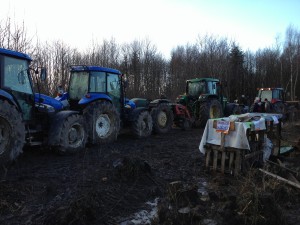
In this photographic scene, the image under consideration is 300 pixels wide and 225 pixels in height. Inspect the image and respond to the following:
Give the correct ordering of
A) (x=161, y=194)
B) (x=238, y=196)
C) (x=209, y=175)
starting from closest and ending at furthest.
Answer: (x=238, y=196) < (x=161, y=194) < (x=209, y=175)

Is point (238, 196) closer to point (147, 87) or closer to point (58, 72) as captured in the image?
point (58, 72)

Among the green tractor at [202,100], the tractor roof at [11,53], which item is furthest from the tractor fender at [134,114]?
the tractor roof at [11,53]

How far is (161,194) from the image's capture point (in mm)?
5078

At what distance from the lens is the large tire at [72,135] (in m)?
→ 7.38

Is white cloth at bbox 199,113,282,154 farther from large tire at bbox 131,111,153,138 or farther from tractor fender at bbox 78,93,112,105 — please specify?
large tire at bbox 131,111,153,138

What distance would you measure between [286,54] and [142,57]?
18440 mm

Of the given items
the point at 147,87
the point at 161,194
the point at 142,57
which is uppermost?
the point at 142,57

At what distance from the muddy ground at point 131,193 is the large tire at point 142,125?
3.10m

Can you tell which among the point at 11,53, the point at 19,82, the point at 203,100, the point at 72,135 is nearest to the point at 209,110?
the point at 203,100

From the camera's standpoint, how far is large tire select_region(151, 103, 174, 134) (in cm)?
1187

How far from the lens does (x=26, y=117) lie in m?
7.07

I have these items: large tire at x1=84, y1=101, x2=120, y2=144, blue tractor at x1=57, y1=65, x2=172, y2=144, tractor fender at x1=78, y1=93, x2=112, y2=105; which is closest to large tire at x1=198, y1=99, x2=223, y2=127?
blue tractor at x1=57, y1=65, x2=172, y2=144

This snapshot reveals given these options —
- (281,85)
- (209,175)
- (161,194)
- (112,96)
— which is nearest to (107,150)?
(112,96)

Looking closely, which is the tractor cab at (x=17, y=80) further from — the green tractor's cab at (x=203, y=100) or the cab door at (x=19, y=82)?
the green tractor's cab at (x=203, y=100)
